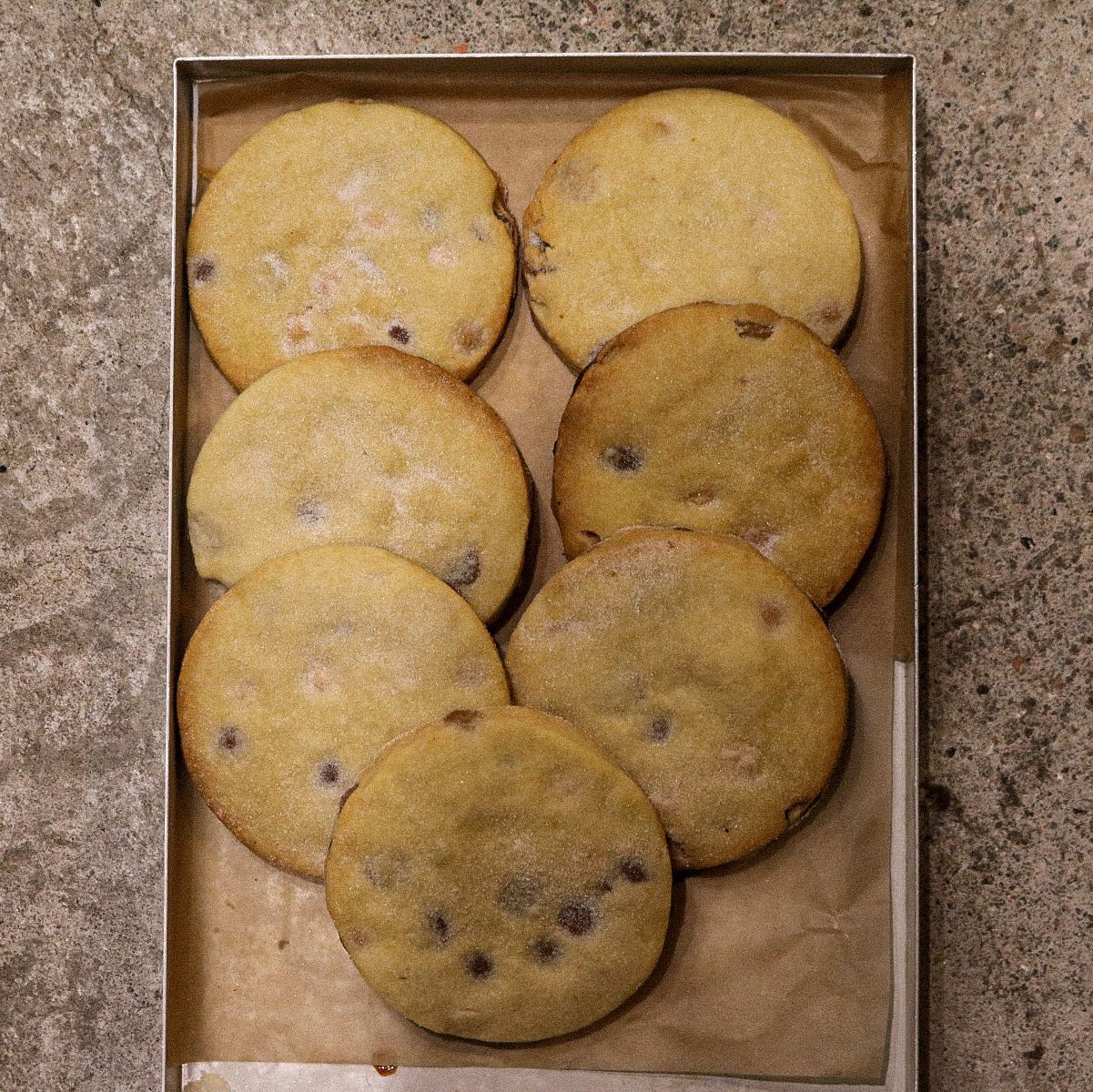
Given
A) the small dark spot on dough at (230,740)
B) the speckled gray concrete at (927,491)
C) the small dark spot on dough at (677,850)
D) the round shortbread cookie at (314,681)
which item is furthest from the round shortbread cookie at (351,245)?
the small dark spot on dough at (677,850)

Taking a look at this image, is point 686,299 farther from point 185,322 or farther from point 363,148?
point 185,322

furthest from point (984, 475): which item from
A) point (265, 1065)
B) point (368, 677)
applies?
point (265, 1065)

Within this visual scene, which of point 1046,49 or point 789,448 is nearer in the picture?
point 789,448

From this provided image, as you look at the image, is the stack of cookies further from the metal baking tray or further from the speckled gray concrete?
→ the speckled gray concrete

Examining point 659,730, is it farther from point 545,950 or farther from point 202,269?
point 202,269

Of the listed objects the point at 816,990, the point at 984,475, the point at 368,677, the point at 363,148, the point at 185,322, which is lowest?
the point at 816,990
